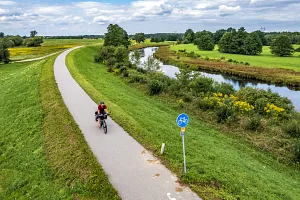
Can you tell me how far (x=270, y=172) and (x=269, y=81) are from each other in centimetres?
3787

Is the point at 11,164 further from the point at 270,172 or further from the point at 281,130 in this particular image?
the point at 281,130

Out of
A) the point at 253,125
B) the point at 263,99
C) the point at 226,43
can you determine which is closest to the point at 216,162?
the point at 253,125

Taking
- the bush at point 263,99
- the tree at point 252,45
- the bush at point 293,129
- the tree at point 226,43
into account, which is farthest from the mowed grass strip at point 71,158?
the tree at point 226,43

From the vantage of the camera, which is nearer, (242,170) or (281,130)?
Answer: (242,170)

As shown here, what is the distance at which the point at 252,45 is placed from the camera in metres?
84.1

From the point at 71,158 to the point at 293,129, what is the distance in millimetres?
14949

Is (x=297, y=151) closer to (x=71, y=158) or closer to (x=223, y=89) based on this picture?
(x=71, y=158)

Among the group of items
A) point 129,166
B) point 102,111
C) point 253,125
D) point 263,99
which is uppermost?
point 102,111

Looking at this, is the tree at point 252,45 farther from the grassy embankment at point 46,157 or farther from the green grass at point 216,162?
the grassy embankment at point 46,157

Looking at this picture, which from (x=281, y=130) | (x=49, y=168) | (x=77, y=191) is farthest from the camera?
(x=281, y=130)

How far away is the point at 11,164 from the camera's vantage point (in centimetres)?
1363

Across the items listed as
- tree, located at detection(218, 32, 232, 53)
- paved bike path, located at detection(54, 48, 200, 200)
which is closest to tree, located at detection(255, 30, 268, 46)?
tree, located at detection(218, 32, 232, 53)

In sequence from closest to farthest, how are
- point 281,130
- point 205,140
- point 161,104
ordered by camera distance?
point 205,140 < point 281,130 < point 161,104

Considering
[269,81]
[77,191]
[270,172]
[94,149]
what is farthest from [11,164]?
[269,81]
